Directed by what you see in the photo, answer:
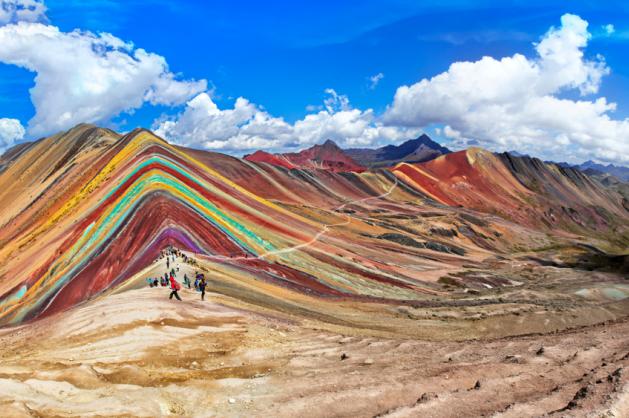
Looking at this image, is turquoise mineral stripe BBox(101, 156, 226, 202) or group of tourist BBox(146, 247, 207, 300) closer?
group of tourist BBox(146, 247, 207, 300)

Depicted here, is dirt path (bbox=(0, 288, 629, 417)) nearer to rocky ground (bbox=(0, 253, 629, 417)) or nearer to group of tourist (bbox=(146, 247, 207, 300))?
rocky ground (bbox=(0, 253, 629, 417))

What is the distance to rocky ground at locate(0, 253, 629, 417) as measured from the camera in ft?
35.9

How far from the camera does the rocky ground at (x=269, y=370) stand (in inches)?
431

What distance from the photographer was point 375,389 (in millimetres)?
12156

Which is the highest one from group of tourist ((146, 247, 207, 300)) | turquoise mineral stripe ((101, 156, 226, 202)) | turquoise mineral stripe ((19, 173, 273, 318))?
turquoise mineral stripe ((101, 156, 226, 202))

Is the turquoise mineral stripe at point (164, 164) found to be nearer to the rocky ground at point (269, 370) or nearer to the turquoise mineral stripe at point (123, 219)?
the turquoise mineral stripe at point (123, 219)

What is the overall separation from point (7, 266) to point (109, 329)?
129 feet

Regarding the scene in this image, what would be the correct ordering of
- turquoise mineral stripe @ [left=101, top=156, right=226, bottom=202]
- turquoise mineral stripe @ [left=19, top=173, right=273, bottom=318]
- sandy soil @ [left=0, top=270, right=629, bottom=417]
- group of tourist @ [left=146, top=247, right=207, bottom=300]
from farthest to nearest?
turquoise mineral stripe @ [left=101, top=156, right=226, bottom=202] → turquoise mineral stripe @ [left=19, top=173, right=273, bottom=318] → group of tourist @ [left=146, top=247, right=207, bottom=300] → sandy soil @ [left=0, top=270, right=629, bottom=417]

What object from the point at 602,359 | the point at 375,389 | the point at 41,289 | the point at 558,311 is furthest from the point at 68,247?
the point at 558,311

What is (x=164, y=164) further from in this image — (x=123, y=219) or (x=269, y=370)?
(x=269, y=370)

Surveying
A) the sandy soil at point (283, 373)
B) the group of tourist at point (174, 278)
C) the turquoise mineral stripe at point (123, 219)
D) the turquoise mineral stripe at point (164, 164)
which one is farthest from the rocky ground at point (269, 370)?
the turquoise mineral stripe at point (164, 164)

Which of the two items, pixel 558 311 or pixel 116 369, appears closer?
pixel 116 369

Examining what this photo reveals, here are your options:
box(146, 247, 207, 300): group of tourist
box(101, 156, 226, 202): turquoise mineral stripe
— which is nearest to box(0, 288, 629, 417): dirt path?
box(146, 247, 207, 300): group of tourist

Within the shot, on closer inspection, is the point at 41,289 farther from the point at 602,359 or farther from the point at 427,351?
the point at 602,359
